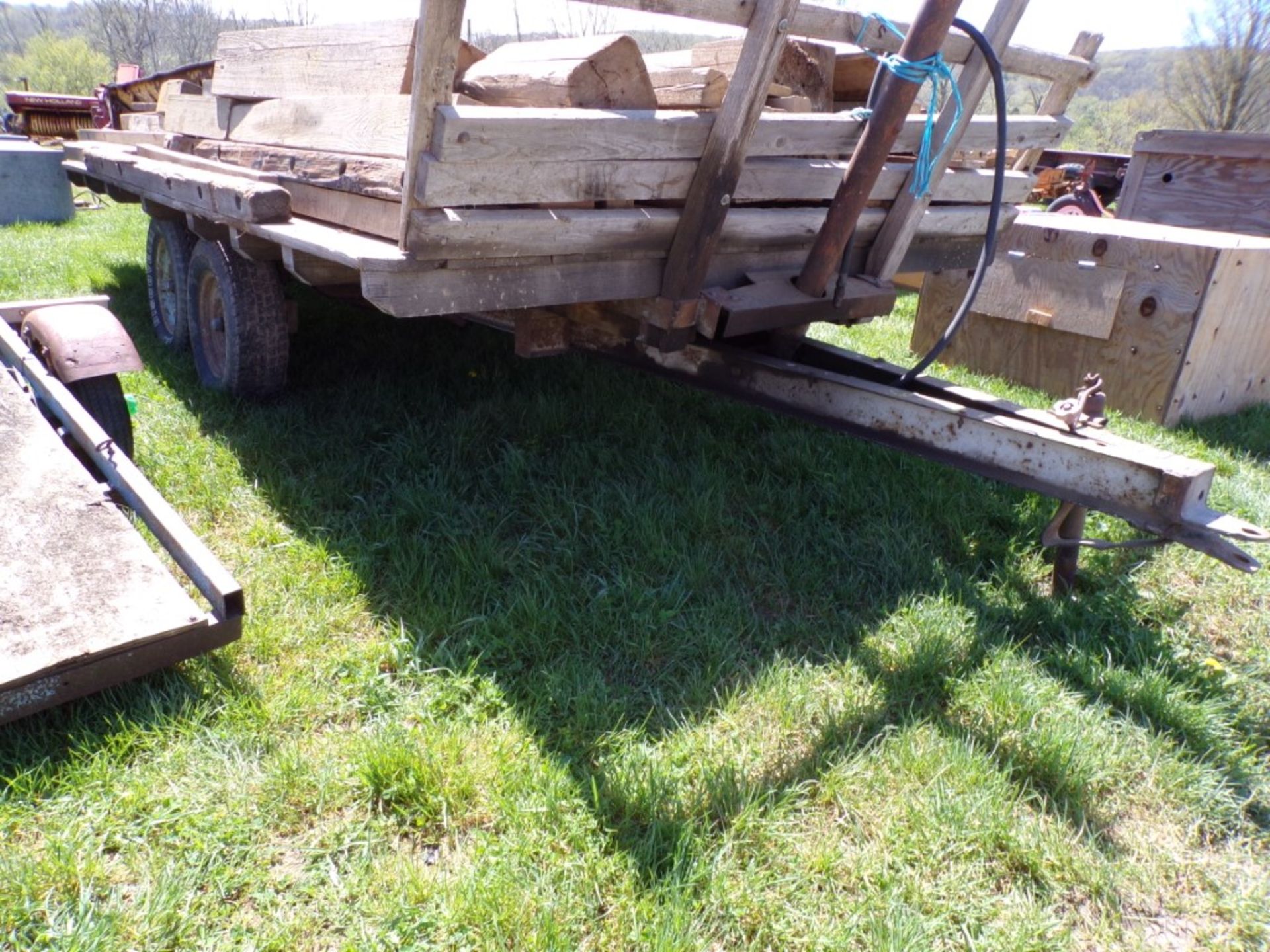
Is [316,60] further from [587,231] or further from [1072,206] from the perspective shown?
[1072,206]

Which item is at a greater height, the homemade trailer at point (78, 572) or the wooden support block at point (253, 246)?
the wooden support block at point (253, 246)

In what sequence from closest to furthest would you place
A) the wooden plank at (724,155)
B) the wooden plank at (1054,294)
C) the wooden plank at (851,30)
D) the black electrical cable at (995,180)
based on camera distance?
1. the wooden plank at (851,30)
2. the wooden plank at (724,155)
3. the black electrical cable at (995,180)
4. the wooden plank at (1054,294)

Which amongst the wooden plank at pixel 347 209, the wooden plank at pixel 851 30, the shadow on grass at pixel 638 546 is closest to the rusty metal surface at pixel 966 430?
the shadow on grass at pixel 638 546

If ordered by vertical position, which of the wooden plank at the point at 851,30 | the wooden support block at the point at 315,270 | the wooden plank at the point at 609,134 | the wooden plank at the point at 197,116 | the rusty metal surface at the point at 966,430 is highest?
the wooden plank at the point at 851,30

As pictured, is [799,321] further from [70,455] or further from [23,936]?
[23,936]

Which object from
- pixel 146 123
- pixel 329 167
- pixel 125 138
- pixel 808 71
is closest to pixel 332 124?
pixel 329 167

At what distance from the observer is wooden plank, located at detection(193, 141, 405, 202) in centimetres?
312

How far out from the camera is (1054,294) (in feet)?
17.5

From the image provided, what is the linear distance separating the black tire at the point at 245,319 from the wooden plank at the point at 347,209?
1.43ft

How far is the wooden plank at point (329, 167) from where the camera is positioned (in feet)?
10.2

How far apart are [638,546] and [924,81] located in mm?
1848

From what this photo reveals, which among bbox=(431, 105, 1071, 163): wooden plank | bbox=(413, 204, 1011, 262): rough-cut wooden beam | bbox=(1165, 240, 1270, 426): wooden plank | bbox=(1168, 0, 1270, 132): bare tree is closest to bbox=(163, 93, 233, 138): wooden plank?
bbox=(431, 105, 1071, 163): wooden plank

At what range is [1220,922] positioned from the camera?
212 cm

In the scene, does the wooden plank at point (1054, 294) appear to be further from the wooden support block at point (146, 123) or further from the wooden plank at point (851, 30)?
the wooden support block at point (146, 123)
